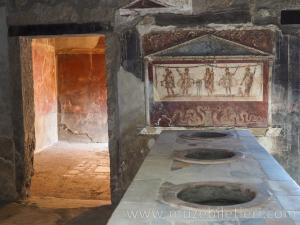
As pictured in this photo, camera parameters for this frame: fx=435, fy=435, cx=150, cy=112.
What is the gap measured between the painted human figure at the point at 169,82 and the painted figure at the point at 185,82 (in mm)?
78

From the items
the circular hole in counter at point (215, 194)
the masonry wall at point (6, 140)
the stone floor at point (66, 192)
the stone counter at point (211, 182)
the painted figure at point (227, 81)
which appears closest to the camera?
the stone counter at point (211, 182)

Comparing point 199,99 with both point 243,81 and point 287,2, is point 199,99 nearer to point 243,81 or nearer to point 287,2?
point 243,81

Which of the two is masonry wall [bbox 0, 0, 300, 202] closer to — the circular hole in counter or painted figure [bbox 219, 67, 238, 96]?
painted figure [bbox 219, 67, 238, 96]

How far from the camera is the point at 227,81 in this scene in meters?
4.71

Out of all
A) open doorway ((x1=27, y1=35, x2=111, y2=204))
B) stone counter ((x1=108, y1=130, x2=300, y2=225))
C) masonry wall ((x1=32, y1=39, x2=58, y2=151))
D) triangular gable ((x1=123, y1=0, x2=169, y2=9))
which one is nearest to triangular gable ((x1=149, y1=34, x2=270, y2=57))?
triangular gable ((x1=123, y1=0, x2=169, y2=9))

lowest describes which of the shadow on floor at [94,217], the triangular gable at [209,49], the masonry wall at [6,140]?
the shadow on floor at [94,217]

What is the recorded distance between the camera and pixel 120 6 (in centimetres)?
481

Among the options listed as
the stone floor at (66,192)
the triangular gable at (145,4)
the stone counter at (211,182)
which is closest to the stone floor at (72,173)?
the stone floor at (66,192)

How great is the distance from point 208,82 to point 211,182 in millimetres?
2610

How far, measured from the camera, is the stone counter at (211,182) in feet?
5.58

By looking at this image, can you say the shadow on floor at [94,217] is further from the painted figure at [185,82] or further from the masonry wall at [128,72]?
the painted figure at [185,82]

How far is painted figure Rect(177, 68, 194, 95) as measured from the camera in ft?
15.6

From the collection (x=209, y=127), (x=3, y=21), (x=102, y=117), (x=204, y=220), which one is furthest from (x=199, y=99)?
(x=102, y=117)

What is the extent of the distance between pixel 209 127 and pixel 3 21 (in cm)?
267
